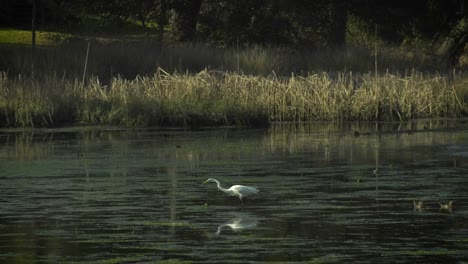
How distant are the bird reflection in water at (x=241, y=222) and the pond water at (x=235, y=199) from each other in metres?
0.01

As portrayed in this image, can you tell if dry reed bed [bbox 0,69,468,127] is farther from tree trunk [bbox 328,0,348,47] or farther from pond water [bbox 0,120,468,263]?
tree trunk [bbox 328,0,348,47]

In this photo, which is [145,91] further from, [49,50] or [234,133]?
[49,50]

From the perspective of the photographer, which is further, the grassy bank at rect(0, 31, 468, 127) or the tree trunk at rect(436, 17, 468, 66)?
the tree trunk at rect(436, 17, 468, 66)

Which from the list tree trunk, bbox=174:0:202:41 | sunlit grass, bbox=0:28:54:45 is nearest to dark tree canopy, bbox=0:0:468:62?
tree trunk, bbox=174:0:202:41

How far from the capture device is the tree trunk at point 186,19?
48594mm

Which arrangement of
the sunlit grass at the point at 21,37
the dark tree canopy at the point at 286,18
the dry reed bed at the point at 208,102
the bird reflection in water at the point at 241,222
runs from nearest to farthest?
the bird reflection in water at the point at 241,222
the dry reed bed at the point at 208,102
the dark tree canopy at the point at 286,18
the sunlit grass at the point at 21,37

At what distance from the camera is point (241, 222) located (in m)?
A: 13.1

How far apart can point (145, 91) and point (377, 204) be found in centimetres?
1511

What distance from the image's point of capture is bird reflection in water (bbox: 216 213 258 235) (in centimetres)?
1276

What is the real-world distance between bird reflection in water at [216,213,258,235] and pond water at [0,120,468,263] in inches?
0.5

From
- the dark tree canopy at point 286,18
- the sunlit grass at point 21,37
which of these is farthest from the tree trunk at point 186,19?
the sunlit grass at point 21,37

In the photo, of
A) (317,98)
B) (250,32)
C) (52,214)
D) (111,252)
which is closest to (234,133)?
(317,98)

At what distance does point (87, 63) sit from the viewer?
3512 cm

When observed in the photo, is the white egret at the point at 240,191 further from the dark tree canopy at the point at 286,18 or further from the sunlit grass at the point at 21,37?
the sunlit grass at the point at 21,37
